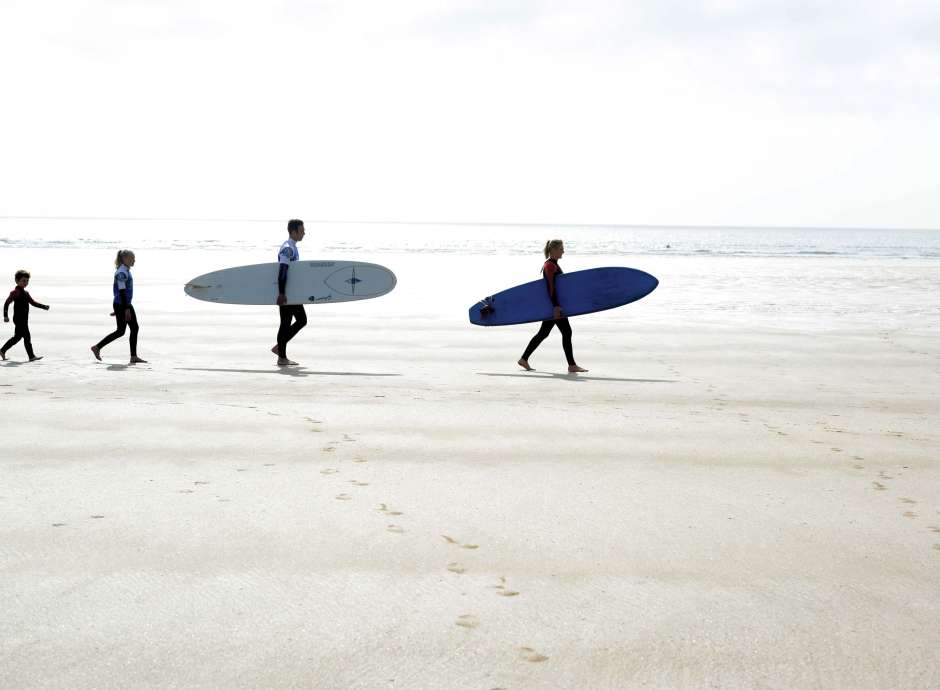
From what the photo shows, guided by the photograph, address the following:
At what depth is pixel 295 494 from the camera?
448 centimetres

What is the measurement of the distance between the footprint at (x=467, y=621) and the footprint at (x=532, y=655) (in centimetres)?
21

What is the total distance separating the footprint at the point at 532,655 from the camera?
280cm

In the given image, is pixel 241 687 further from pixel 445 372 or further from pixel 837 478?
pixel 445 372

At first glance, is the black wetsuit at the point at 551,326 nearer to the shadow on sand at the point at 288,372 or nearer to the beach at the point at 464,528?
the beach at the point at 464,528

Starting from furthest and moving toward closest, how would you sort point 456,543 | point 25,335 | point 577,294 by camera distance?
point 577,294, point 25,335, point 456,543

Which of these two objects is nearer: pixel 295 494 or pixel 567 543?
pixel 567 543

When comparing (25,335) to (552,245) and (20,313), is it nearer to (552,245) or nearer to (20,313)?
(20,313)

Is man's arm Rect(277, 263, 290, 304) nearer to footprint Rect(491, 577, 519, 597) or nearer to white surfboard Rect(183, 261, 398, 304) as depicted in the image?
white surfboard Rect(183, 261, 398, 304)

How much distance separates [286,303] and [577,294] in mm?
3365

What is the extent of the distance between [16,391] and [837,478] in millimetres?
5873

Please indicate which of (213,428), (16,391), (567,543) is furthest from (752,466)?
(16,391)

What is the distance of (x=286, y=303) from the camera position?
9938 millimetres

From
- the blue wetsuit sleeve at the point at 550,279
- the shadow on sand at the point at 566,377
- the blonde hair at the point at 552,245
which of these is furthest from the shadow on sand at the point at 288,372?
the blonde hair at the point at 552,245

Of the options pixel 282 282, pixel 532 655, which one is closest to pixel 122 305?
pixel 282 282
